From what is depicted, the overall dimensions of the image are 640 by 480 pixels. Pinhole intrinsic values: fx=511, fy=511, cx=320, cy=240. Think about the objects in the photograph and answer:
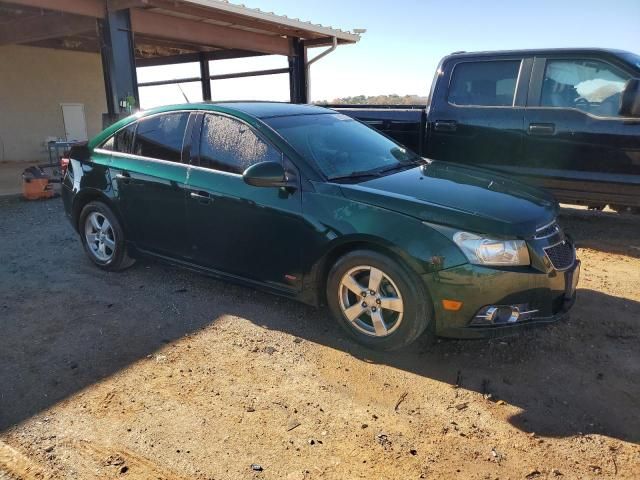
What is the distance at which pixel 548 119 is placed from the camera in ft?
18.5

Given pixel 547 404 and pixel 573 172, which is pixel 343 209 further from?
pixel 573 172

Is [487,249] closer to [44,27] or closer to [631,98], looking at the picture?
[631,98]

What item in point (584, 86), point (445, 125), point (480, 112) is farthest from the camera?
point (445, 125)

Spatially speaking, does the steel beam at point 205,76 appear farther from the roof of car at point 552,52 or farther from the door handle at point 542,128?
the door handle at point 542,128

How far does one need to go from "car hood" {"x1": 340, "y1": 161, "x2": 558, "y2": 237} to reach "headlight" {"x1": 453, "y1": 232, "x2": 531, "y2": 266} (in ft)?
0.18

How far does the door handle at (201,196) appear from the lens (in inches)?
161

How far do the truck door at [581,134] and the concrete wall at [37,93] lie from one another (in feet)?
47.4

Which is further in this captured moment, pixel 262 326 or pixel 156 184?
pixel 156 184

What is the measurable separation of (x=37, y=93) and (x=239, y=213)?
1435 cm

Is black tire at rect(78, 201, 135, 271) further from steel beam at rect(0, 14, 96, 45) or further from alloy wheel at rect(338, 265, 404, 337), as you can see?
steel beam at rect(0, 14, 96, 45)

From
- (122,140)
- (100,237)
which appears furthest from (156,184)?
(100,237)

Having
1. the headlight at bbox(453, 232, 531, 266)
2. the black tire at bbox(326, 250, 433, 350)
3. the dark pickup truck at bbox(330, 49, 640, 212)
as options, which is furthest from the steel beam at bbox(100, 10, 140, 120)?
the headlight at bbox(453, 232, 531, 266)

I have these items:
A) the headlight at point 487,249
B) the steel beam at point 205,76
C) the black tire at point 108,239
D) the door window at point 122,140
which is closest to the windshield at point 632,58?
the headlight at point 487,249

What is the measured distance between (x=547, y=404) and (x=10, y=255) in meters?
5.72
